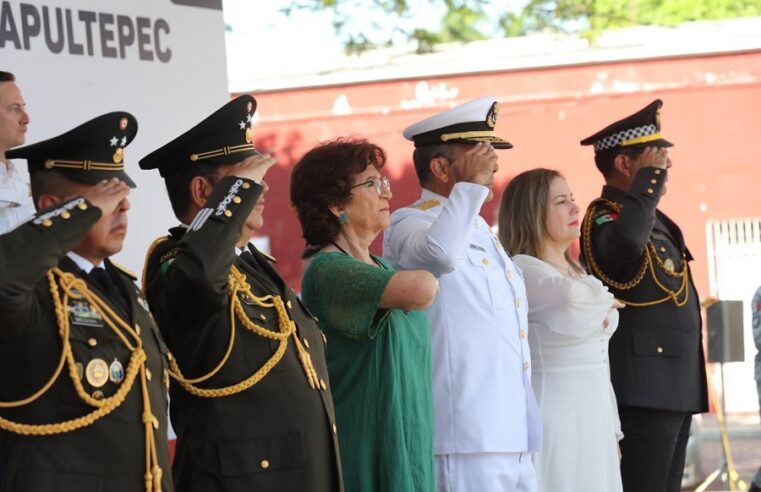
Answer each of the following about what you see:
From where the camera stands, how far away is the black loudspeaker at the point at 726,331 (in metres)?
9.08

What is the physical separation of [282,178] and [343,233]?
33.6 ft

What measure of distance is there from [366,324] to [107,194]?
1.11 meters

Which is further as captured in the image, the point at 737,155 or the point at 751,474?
the point at 737,155

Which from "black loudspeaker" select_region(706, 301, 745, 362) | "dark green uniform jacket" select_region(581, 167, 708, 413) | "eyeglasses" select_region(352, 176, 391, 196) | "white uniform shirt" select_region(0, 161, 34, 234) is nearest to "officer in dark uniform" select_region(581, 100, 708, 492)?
"dark green uniform jacket" select_region(581, 167, 708, 413)

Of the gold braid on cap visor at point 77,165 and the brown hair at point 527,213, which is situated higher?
the gold braid on cap visor at point 77,165

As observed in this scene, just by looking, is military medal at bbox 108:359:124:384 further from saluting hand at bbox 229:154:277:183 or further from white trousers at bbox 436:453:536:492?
white trousers at bbox 436:453:536:492

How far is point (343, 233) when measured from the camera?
14.0 feet

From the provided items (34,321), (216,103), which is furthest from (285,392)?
(216,103)

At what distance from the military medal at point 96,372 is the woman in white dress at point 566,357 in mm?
2325

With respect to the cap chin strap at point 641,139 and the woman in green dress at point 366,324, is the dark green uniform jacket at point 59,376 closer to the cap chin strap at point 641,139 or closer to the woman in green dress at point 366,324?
the woman in green dress at point 366,324

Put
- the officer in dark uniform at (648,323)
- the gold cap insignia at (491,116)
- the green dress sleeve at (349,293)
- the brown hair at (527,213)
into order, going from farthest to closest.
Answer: the officer in dark uniform at (648,323), the brown hair at (527,213), the gold cap insignia at (491,116), the green dress sleeve at (349,293)

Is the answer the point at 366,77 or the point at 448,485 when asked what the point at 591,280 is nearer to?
the point at 448,485

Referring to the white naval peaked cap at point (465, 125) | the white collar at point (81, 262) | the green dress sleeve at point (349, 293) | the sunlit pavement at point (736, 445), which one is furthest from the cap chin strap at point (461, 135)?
the sunlit pavement at point (736, 445)

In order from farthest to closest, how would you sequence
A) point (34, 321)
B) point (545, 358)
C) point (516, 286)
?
point (545, 358) < point (516, 286) < point (34, 321)
